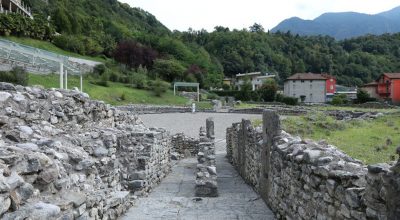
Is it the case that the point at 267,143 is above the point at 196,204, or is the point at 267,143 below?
above

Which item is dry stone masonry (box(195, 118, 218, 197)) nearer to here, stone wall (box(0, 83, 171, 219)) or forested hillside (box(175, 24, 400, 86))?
stone wall (box(0, 83, 171, 219))

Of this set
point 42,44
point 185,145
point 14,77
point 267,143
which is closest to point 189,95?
point 42,44

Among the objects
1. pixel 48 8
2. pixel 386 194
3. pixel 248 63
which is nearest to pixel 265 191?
pixel 386 194

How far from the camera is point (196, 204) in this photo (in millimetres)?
9180

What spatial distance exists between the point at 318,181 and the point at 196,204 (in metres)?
4.65

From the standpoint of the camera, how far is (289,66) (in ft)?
389

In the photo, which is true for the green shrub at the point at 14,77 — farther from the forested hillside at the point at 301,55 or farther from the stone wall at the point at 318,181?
the forested hillside at the point at 301,55

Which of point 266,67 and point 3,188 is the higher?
point 266,67

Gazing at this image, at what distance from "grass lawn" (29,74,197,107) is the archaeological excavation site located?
88.4 ft

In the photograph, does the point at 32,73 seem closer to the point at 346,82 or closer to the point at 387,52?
the point at 346,82

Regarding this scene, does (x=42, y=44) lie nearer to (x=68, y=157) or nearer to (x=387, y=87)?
(x=68, y=157)

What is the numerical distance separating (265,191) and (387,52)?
5010 inches

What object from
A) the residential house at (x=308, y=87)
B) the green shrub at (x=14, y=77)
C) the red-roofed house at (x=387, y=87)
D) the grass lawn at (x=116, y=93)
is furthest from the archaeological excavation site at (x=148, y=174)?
the residential house at (x=308, y=87)

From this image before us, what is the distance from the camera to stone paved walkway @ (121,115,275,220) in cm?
797
